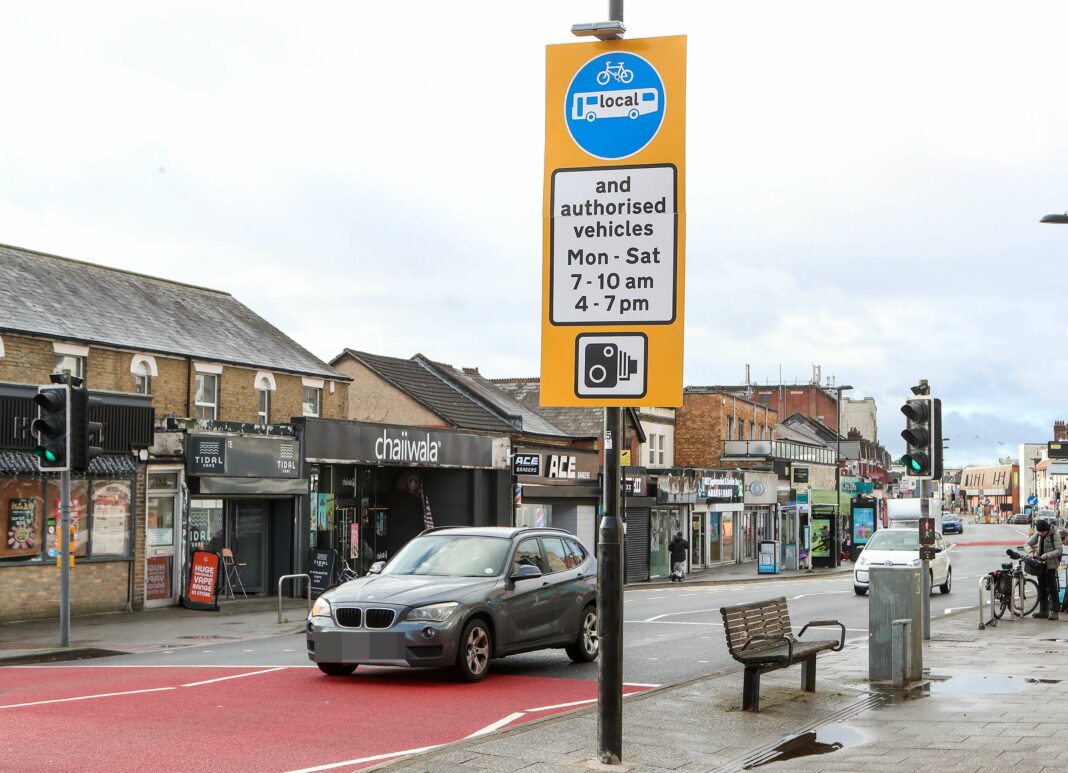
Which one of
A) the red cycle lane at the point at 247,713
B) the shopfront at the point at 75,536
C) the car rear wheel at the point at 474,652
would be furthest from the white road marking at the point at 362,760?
the shopfront at the point at 75,536

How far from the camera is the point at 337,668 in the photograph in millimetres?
13406

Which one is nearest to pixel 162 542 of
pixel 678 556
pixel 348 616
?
pixel 348 616

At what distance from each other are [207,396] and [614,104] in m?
22.0

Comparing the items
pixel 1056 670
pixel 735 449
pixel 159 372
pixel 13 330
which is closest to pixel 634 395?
pixel 1056 670

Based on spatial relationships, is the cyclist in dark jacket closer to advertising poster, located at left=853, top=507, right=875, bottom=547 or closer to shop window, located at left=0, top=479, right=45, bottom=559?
shop window, located at left=0, top=479, right=45, bottom=559

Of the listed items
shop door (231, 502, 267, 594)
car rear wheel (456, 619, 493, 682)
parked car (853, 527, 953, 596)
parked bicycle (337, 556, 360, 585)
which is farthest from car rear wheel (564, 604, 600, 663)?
parked car (853, 527, 953, 596)

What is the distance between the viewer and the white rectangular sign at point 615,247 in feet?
26.8

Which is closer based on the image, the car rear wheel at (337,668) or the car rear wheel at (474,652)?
the car rear wheel at (474,652)

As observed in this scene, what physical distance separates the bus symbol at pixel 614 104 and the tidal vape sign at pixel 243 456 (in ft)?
62.0

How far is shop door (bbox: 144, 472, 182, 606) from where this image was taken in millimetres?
25125

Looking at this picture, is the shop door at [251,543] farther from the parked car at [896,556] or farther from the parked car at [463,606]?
the parked car at [463,606]

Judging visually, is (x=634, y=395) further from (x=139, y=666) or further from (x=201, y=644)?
(x=201, y=644)

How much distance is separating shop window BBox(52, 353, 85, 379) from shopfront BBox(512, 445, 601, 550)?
1534 cm

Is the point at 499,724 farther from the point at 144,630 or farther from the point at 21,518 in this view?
the point at 21,518
